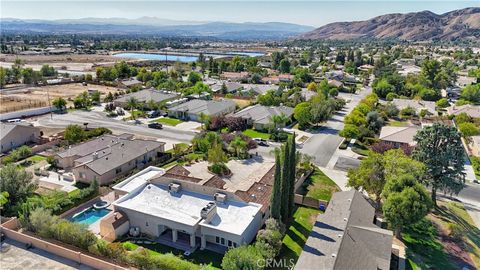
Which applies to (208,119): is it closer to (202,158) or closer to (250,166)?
(202,158)

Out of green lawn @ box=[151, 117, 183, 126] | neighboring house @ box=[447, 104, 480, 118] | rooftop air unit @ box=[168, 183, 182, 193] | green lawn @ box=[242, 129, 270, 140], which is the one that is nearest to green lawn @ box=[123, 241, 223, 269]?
rooftop air unit @ box=[168, 183, 182, 193]

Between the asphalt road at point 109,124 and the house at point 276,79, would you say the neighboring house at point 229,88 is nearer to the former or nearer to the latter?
the house at point 276,79

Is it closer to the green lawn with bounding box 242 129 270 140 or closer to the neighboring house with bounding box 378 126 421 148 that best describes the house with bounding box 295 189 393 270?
the neighboring house with bounding box 378 126 421 148

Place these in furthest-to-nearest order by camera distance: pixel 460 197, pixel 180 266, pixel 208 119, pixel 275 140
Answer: pixel 208 119, pixel 275 140, pixel 460 197, pixel 180 266

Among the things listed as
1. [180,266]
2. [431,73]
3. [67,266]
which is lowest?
[67,266]

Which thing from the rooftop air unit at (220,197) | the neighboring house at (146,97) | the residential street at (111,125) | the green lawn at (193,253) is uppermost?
the neighboring house at (146,97)

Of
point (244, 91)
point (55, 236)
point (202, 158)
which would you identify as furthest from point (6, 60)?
point (55, 236)

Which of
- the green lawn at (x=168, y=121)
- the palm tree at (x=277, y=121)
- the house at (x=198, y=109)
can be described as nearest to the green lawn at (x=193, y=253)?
the palm tree at (x=277, y=121)

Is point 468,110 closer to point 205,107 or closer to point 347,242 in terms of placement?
point 205,107
